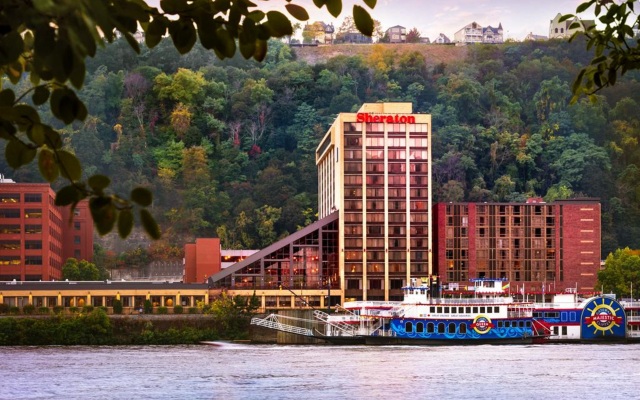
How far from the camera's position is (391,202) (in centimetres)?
14925

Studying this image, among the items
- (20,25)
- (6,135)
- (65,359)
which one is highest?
(20,25)

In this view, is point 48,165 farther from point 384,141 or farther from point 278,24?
point 384,141

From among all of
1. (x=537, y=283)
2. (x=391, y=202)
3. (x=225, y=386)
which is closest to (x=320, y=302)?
(x=391, y=202)

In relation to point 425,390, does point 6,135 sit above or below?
above

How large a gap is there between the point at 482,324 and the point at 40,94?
352 ft

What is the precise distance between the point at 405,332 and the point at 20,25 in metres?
108

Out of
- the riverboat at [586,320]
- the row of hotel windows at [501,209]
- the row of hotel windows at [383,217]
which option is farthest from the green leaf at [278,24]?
the row of hotel windows at [501,209]

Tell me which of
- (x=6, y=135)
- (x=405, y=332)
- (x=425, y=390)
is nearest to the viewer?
(x=6, y=135)

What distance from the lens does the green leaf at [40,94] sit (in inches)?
300

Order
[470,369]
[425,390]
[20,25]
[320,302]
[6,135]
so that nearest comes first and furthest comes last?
[20,25]
[6,135]
[425,390]
[470,369]
[320,302]

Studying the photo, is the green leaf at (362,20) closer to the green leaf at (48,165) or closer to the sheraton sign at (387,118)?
the green leaf at (48,165)

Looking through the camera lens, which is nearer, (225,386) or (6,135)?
(6,135)

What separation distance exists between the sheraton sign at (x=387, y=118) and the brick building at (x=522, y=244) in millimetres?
12052

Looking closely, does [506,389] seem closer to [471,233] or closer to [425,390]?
[425,390]
